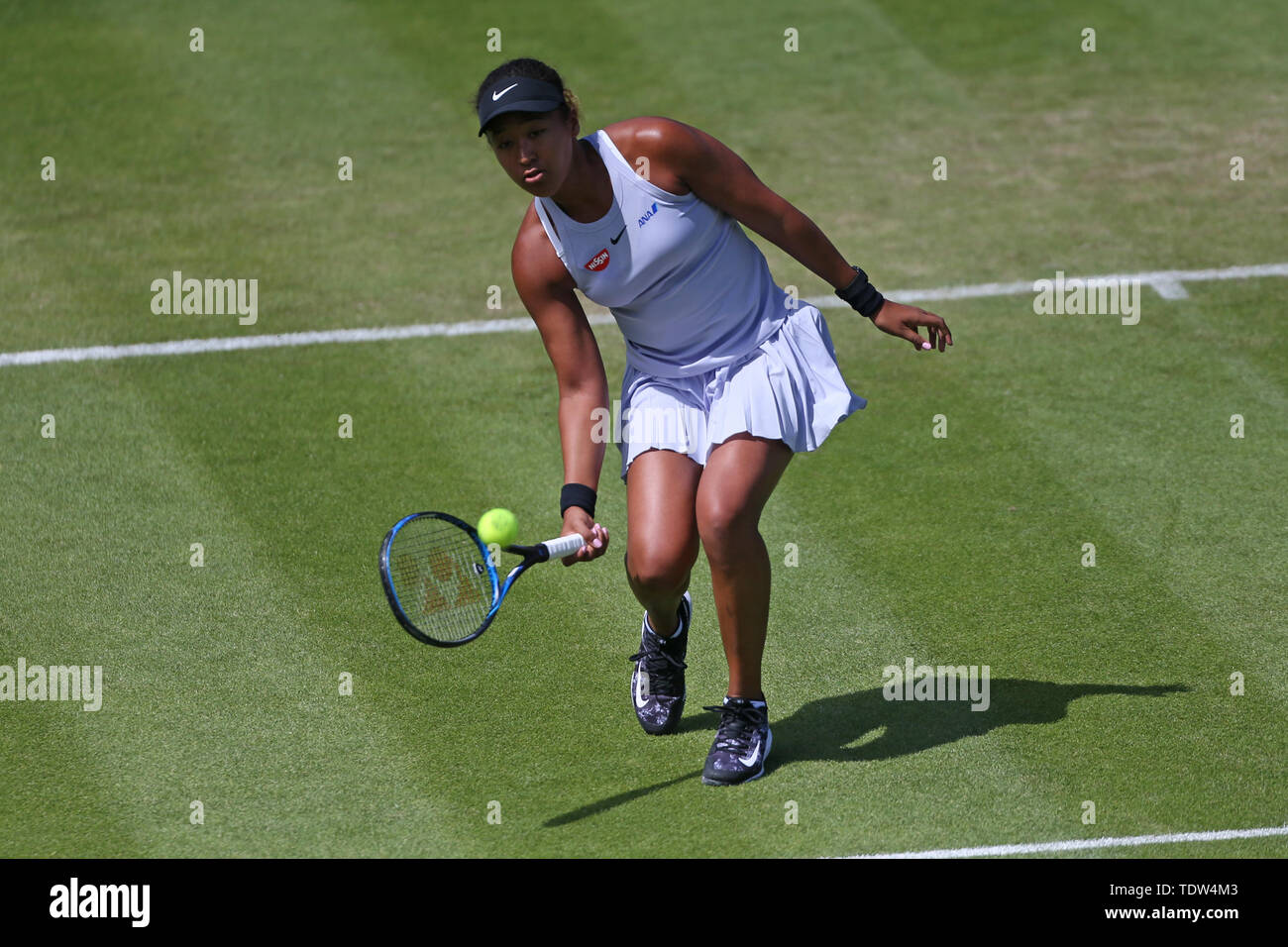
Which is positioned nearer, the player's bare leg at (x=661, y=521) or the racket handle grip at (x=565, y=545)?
the racket handle grip at (x=565, y=545)

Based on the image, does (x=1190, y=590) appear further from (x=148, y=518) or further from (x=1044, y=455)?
(x=148, y=518)

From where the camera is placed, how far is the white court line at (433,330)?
9047mm

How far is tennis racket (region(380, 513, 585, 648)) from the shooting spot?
512 cm

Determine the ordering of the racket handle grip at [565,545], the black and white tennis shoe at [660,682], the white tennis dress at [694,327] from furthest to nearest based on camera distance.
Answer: the black and white tennis shoe at [660,682] < the white tennis dress at [694,327] < the racket handle grip at [565,545]

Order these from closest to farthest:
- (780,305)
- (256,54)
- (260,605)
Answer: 1. (780,305)
2. (260,605)
3. (256,54)

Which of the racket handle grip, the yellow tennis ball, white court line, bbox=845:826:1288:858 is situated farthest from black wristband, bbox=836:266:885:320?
white court line, bbox=845:826:1288:858

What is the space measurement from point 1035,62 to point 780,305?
721 centimetres

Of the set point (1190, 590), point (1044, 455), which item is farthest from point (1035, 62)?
point (1190, 590)

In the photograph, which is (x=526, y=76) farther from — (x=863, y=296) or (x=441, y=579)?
(x=441, y=579)

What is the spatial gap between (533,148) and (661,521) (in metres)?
1.28

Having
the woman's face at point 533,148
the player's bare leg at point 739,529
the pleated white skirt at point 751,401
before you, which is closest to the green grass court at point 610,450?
the player's bare leg at point 739,529

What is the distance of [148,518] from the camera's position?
7520mm

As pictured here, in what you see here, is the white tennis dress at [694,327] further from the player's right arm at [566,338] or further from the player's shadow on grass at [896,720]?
the player's shadow on grass at [896,720]

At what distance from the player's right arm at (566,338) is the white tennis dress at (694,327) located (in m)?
0.07
